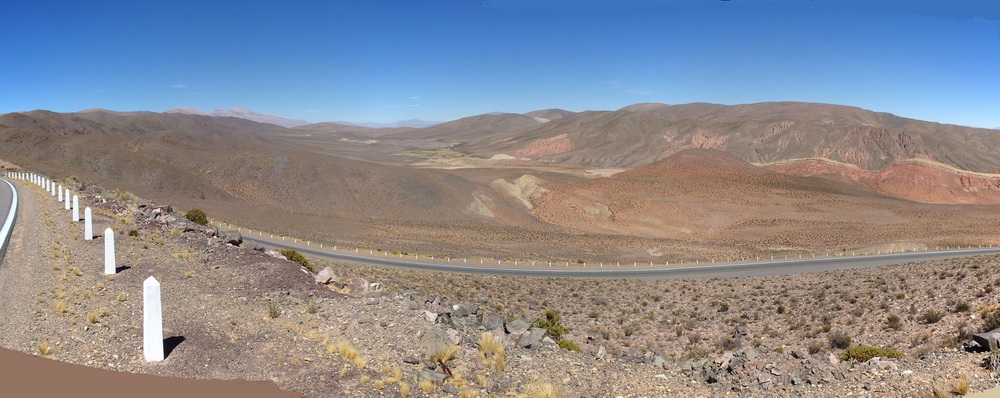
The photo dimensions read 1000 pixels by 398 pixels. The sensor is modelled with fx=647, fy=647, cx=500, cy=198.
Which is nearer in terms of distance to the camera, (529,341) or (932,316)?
(529,341)

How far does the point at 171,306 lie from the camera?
902cm

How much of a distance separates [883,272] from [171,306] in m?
26.0

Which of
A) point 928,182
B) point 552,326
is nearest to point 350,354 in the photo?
point 552,326

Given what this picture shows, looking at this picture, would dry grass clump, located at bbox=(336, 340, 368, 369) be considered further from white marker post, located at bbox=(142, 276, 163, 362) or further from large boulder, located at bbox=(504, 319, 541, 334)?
large boulder, located at bbox=(504, 319, 541, 334)

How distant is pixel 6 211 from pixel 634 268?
29.9 m

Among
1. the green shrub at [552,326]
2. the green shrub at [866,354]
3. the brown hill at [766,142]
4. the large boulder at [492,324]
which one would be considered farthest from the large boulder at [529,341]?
the brown hill at [766,142]

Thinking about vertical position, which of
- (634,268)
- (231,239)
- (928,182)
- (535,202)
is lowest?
(634,268)

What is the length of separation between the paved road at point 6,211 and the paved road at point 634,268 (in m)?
10.4

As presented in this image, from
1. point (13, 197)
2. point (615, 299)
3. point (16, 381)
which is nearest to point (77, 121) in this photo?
point (13, 197)

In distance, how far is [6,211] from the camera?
62.1 ft

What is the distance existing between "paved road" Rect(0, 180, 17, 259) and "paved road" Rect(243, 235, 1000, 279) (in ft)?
34.2

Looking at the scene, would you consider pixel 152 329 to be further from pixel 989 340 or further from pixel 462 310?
pixel 989 340

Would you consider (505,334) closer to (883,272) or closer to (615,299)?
(615,299)

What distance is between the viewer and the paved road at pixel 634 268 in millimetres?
33875
